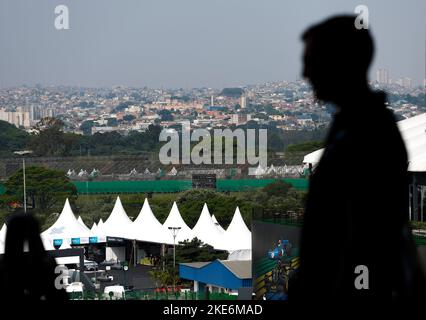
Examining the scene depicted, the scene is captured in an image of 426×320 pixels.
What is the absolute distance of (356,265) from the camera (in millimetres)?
2027

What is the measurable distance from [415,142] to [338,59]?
1702 cm

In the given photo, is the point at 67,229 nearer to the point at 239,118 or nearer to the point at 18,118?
the point at 18,118

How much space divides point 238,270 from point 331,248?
1915cm

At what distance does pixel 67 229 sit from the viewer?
25.7 metres

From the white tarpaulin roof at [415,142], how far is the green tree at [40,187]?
19.6m

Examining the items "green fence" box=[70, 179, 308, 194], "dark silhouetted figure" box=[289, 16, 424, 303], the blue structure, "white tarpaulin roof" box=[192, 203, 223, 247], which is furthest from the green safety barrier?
"dark silhouetted figure" box=[289, 16, 424, 303]

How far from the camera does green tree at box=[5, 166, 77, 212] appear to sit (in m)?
39.5

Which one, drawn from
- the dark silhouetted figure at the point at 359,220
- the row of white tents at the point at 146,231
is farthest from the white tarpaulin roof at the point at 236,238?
the dark silhouetted figure at the point at 359,220

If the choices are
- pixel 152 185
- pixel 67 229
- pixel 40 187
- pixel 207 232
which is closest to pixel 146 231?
pixel 207 232

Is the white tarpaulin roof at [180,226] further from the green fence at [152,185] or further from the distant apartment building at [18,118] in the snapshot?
the distant apartment building at [18,118]

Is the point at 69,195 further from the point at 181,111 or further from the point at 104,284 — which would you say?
the point at 181,111

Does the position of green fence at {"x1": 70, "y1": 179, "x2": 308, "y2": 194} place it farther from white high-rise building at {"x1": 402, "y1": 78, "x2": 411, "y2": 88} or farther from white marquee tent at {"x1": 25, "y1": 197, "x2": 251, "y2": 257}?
white marquee tent at {"x1": 25, "y1": 197, "x2": 251, "y2": 257}

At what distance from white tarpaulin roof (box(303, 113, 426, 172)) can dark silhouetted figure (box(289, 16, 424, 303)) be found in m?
13.5

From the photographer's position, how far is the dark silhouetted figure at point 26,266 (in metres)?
2.24
